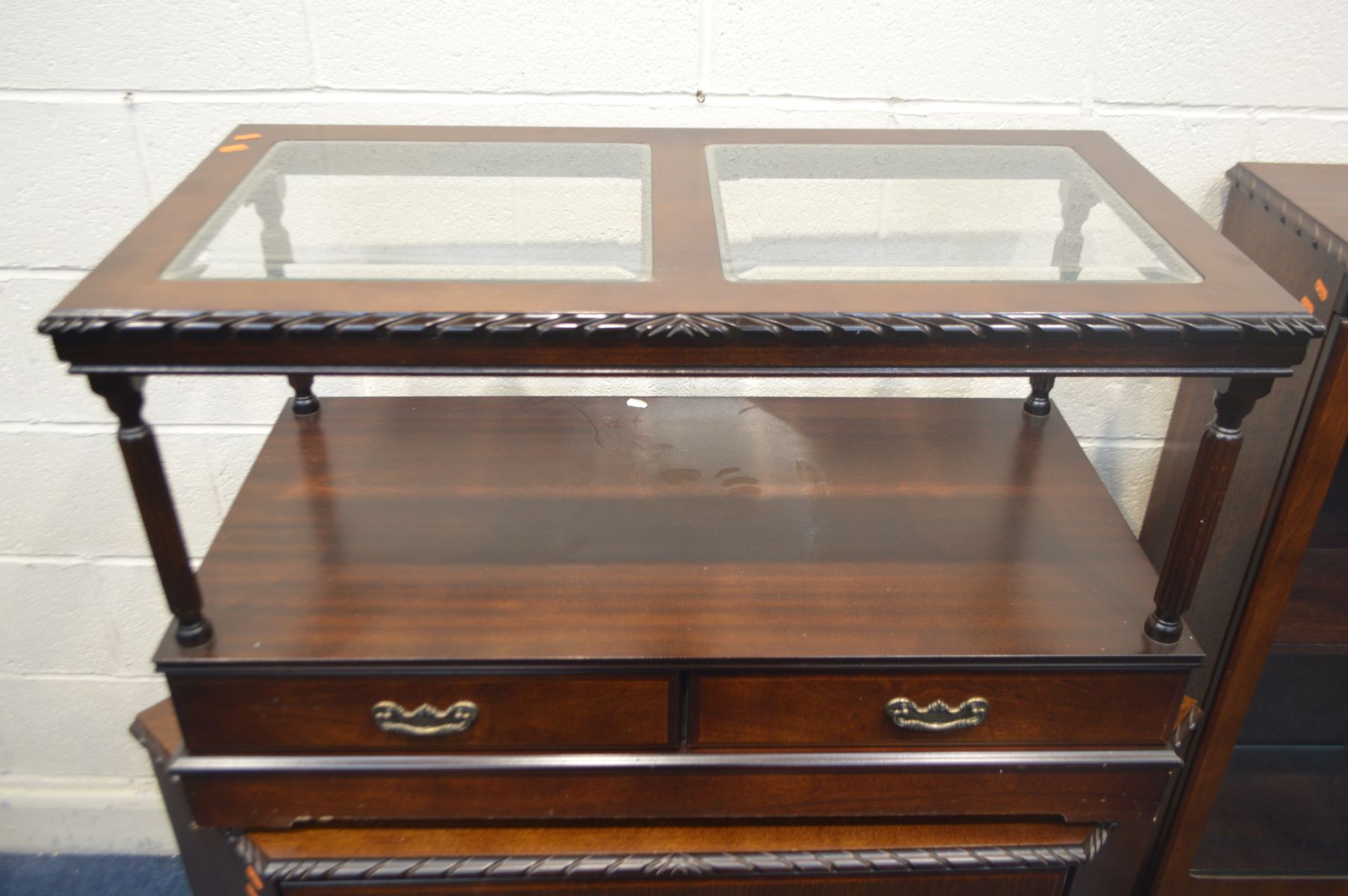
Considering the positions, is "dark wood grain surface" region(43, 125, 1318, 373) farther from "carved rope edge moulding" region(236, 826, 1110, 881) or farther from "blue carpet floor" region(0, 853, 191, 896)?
"blue carpet floor" region(0, 853, 191, 896)

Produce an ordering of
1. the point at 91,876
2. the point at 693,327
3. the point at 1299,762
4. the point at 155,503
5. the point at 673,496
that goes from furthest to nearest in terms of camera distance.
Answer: the point at 91,876, the point at 1299,762, the point at 673,496, the point at 155,503, the point at 693,327

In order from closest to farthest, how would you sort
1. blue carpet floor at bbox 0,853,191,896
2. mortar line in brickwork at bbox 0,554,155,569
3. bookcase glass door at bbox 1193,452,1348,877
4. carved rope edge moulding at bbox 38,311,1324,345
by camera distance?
carved rope edge moulding at bbox 38,311,1324,345, bookcase glass door at bbox 1193,452,1348,877, mortar line in brickwork at bbox 0,554,155,569, blue carpet floor at bbox 0,853,191,896

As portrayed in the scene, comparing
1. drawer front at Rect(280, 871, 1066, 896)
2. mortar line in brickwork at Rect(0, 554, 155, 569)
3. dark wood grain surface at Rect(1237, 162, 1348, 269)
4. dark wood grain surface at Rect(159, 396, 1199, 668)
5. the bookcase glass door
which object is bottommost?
the bookcase glass door

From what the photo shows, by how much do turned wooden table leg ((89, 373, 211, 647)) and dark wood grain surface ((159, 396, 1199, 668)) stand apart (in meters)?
0.03

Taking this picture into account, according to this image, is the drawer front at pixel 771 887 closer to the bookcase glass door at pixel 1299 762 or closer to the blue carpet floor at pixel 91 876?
the bookcase glass door at pixel 1299 762

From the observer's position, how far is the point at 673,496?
110cm

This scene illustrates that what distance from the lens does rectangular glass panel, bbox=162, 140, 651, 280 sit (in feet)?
2.70

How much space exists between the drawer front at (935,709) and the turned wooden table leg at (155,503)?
441 mm

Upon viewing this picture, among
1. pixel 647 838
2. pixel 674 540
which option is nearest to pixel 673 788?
pixel 647 838

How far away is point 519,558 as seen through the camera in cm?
102

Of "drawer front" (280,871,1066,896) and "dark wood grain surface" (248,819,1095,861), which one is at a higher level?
"dark wood grain surface" (248,819,1095,861)

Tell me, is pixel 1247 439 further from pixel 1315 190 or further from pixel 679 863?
pixel 679 863

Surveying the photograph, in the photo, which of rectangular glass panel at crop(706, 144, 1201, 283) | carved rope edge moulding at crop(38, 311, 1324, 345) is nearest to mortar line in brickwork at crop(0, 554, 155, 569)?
carved rope edge moulding at crop(38, 311, 1324, 345)

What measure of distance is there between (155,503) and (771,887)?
→ 2.20 feet
